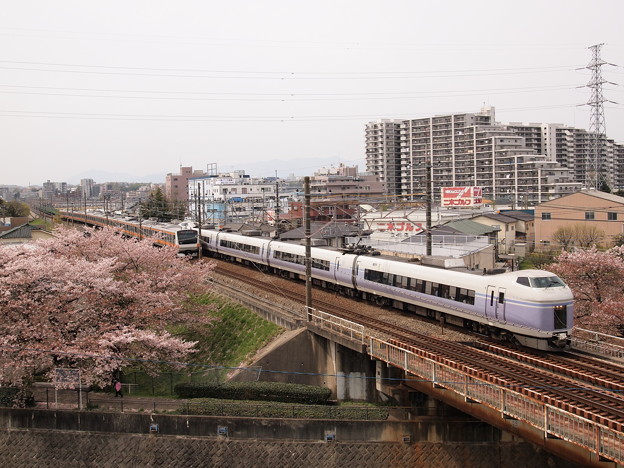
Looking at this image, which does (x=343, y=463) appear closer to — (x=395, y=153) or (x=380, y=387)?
(x=380, y=387)

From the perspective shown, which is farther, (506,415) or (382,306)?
(382,306)

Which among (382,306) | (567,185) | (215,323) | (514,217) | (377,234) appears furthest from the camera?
(567,185)

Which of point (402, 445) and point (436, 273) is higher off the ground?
point (436, 273)

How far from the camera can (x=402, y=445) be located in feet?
50.8

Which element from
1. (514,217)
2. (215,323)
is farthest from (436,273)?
(514,217)

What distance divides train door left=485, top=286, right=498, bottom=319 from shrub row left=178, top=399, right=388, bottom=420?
4095 mm

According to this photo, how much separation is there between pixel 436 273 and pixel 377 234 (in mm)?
25002

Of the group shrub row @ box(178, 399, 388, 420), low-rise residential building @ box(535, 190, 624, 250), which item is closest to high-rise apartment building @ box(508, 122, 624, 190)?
low-rise residential building @ box(535, 190, 624, 250)

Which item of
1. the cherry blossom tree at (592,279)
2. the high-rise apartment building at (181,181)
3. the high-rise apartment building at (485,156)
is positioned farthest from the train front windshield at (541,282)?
the high-rise apartment building at (181,181)

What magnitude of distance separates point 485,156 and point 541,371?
73.3 m

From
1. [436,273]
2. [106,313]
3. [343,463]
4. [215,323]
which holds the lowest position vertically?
[343,463]

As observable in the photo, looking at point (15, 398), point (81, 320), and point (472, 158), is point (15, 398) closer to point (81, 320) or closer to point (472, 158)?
point (81, 320)

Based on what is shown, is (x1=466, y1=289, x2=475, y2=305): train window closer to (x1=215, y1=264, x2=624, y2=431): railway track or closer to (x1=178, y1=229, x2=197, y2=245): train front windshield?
(x1=215, y1=264, x2=624, y2=431): railway track

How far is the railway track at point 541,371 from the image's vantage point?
11438mm
